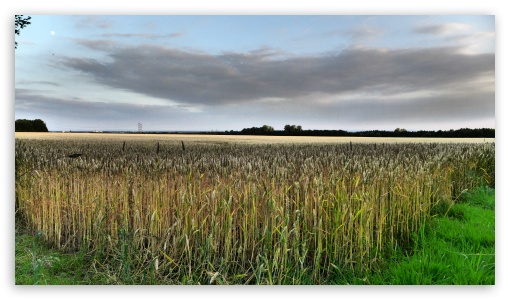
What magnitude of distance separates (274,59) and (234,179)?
3.83 ft

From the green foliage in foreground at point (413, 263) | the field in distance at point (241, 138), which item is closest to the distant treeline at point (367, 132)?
the field in distance at point (241, 138)

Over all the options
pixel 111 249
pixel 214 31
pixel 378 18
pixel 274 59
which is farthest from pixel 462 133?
pixel 111 249

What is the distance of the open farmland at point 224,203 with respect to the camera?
311cm

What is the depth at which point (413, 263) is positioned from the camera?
3055 mm

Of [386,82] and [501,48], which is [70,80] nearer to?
[386,82]

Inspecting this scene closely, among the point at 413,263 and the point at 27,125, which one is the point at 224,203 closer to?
the point at 413,263

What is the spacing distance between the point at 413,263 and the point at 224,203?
1457 millimetres

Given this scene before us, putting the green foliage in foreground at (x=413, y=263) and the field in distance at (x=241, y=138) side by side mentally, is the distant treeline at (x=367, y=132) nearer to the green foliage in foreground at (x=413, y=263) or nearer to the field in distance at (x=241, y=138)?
the field in distance at (x=241, y=138)

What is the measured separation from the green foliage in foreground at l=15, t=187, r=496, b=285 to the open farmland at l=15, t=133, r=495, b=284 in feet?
0.21

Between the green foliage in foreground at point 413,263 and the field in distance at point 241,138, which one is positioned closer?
the green foliage in foreground at point 413,263

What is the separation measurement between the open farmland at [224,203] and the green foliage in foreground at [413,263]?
2.5 inches

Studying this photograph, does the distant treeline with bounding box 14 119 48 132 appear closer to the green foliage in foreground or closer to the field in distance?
the field in distance

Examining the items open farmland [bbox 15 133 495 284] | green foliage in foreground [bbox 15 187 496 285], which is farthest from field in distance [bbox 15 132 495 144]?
green foliage in foreground [bbox 15 187 496 285]

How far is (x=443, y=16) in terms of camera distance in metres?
3.64
